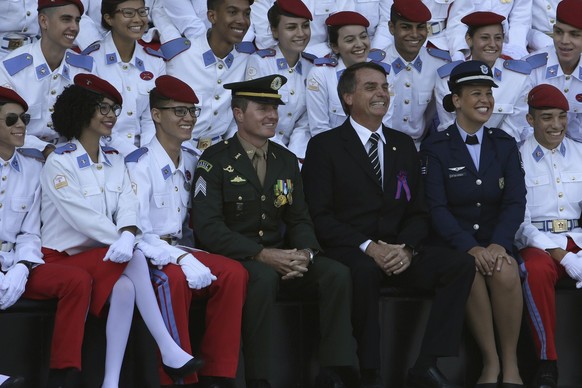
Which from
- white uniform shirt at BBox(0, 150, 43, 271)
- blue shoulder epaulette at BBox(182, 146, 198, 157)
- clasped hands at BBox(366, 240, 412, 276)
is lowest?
clasped hands at BBox(366, 240, 412, 276)

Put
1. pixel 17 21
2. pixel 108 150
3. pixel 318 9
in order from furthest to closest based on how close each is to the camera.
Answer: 1. pixel 318 9
2. pixel 17 21
3. pixel 108 150

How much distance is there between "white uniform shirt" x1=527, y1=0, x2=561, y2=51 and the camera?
937cm

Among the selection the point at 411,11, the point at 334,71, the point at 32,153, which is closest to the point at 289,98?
the point at 334,71

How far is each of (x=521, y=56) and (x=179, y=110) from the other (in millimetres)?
2944

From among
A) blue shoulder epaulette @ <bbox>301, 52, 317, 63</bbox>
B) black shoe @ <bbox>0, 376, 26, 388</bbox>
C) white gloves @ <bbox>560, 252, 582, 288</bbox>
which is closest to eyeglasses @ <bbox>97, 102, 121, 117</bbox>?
black shoe @ <bbox>0, 376, 26, 388</bbox>

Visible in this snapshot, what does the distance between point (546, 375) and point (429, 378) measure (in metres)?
0.73

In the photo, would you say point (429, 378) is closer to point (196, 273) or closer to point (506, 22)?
point (196, 273)

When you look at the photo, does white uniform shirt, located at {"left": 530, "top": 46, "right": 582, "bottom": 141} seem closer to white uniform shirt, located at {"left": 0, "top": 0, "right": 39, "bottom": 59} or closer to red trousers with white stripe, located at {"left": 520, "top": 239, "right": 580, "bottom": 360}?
red trousers with white stripe, located at {"left": 520, "top": 239, "right": 580, "bottom": 360}

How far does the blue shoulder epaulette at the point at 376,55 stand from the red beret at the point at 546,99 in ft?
3.72

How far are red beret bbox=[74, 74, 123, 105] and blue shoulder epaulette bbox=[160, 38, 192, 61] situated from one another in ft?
4.02

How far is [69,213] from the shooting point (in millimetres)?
6488

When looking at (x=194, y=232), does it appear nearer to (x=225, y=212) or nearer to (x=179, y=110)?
(x=225, y=212)

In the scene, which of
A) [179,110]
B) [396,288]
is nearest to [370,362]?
[396,288]

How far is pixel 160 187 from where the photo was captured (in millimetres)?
6914
